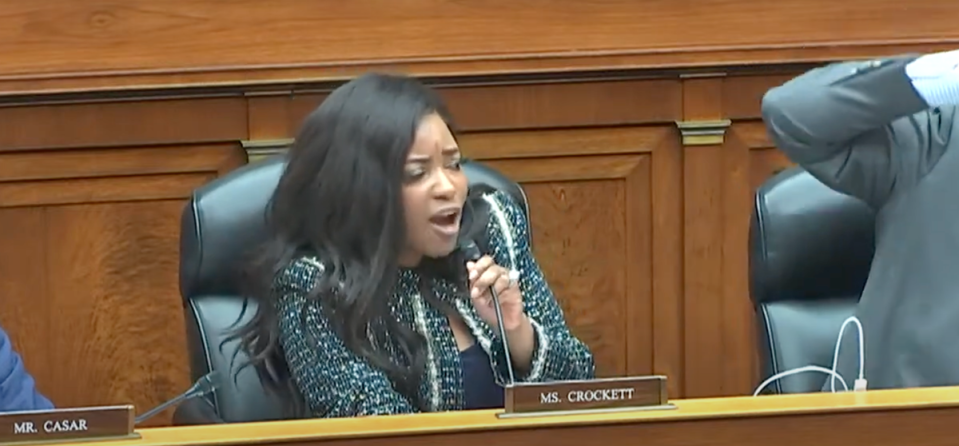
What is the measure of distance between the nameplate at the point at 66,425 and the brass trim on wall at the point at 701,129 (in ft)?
5.56

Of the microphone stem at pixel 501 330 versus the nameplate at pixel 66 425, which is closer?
the nameplate at pixel 66 425

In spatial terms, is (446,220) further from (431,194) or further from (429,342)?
(429,342)

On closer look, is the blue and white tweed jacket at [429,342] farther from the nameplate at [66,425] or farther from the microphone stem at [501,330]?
the nameplate at [66,425]

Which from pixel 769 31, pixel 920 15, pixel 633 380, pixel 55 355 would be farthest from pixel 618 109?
pixel 633 380

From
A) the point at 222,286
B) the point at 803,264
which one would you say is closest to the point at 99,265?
the point at 222,286

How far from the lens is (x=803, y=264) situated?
6.84 feet

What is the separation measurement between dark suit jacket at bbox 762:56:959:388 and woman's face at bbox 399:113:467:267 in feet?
1.39

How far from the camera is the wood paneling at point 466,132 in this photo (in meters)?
2.78

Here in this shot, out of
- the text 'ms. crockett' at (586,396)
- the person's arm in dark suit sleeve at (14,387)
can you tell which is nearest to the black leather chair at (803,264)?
the text 'ms. crockett' at (586,396)

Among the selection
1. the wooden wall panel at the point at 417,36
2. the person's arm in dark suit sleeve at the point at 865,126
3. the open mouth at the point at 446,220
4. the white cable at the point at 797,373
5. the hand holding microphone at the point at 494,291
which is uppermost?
the wooden wall panel at the point at 417,36

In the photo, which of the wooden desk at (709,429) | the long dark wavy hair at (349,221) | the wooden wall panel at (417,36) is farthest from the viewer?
the wooden wall panel at (417,36)

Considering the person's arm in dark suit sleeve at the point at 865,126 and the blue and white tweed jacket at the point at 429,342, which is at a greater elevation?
the person's arm in dark suit sleeve at the point at 865,126

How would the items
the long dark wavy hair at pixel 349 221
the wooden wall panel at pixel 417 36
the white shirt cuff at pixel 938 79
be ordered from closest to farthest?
the white shirt cuff at pixel 938 79, the long dark wavy hair at pixel 349 221, the wooden wall panel at pixel 417 36

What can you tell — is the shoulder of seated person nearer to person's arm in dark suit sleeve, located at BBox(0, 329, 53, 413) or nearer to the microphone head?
the microphone head
